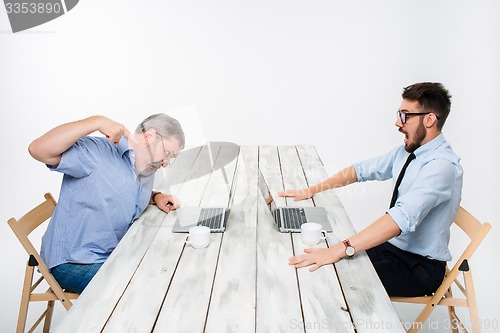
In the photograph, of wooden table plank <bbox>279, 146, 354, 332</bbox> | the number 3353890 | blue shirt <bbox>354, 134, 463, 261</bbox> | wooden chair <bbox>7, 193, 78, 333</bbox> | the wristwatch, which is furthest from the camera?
the number 3353890

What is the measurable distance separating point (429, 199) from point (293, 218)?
49 centimetres

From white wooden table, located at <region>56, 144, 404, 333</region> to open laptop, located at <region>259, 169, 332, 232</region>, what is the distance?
0.03m

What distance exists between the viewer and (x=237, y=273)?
1.74 m

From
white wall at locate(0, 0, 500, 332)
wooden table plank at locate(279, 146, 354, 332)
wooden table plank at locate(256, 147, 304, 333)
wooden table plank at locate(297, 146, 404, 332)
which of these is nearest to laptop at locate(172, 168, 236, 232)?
wooden table plank at locate(256, 147, 304, 333)

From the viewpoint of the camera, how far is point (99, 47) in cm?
429

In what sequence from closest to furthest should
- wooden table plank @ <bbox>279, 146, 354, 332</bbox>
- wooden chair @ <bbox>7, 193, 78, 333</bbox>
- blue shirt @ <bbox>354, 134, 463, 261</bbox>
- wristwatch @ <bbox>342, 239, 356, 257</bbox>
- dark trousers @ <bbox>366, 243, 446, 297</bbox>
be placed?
wooden table plank @ <bbox>279, 146, 354, 332</bbox> < wristwatch @ <bbox>342, 239, 356, 257</bbox> < blue shirt @ <bbox>354, 134, 463, 261</bbox> < wooden chair @ <bbox>7, 193, 78, 333</bbox> < dark trousers @ <bbox>366, 243, 446, 297</bbox>

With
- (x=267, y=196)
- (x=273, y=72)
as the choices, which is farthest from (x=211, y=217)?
(x=273, y=72)

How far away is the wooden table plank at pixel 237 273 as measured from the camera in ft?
4.83

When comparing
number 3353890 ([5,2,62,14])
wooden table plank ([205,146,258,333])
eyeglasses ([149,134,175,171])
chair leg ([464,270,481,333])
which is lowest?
chair leg ([464,270,481,333])

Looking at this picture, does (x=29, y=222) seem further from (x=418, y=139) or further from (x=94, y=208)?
(x=418, y=139)

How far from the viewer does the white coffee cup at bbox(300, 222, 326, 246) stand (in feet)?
6.39

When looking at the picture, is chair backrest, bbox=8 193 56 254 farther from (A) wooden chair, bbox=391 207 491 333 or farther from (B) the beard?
(B) the beard

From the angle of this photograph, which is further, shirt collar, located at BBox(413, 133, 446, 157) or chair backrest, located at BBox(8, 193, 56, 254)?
shirt collar, located at BBox(413, 133, 446, 157)

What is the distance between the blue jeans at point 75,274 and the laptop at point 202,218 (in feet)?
1.18
